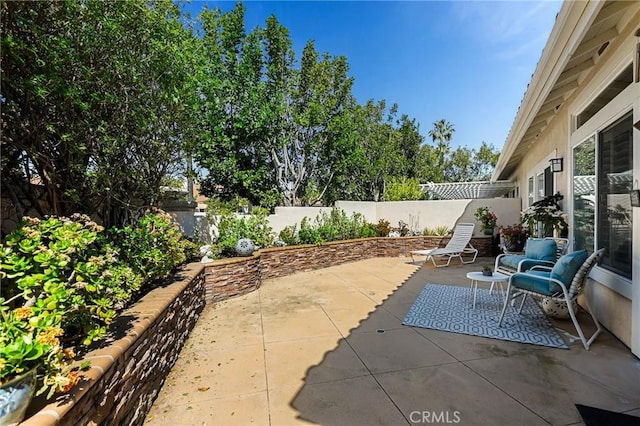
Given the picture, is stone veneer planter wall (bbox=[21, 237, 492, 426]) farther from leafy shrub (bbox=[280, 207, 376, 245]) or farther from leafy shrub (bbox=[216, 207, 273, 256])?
leafy shrub (bbox=[280, 207, 376, 245])

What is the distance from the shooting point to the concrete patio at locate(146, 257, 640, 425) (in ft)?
8.39

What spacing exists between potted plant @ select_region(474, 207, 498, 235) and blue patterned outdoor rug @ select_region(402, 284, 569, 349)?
18.1 feet

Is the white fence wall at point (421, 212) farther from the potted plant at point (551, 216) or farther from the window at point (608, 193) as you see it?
the window at point (608, 193)

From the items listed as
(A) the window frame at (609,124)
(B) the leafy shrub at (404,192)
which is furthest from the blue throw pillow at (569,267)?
(B) the leafy shrub at (404,192)

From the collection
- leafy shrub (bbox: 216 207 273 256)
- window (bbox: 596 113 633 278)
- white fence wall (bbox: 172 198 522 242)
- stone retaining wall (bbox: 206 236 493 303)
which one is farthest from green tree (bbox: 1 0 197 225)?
white fence wall (bbox: 172 198 522 242)

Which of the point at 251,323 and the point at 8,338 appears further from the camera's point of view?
the point at 251,323

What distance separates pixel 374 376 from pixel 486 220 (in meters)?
9.74

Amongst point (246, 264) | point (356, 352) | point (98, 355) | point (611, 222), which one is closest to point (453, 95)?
point (611, 222)

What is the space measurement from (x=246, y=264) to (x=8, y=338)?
195 inches

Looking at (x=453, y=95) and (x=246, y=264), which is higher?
(x=453, y=95)

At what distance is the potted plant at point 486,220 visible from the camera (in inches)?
437

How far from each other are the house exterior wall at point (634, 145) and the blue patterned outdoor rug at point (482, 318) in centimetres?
65

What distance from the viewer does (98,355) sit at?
2.12 m

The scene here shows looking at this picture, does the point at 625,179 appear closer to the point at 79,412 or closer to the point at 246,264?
the point at 79,412
